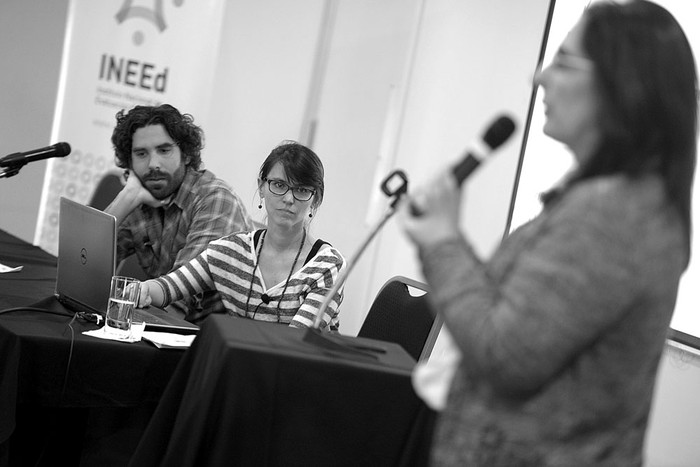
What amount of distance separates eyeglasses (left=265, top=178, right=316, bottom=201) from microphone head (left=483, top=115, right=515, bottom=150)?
1.43 metres

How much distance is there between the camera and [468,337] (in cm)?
87

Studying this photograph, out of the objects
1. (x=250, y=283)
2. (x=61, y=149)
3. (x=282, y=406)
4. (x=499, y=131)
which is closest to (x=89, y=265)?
(x=250, y=283)

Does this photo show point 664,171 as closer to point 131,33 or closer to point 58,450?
point 58,450

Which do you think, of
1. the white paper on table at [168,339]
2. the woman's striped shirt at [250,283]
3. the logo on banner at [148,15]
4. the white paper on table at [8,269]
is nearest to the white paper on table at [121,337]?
the white paper on table at [168,339]

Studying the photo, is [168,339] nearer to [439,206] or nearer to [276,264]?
[276,264]

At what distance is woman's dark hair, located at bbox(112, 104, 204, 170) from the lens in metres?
3.15

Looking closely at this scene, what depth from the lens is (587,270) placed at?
2.78ft

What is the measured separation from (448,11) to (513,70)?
566 mm

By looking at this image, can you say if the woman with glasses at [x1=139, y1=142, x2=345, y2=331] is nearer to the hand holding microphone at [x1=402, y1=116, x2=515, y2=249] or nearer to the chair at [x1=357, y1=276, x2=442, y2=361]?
the chair at [x1=357, y1=276, x2=442, y2=361]

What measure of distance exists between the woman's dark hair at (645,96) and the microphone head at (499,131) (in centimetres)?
14

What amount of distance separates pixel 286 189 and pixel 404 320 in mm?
503

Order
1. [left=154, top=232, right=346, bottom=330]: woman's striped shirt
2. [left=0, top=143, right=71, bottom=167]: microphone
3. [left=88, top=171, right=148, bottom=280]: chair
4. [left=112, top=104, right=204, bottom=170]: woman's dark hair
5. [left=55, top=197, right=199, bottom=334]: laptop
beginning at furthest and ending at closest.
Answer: [left=88, top=171, right=148, bottom=280]: chair, [left=112, top=104, right=204, bottom=170]: woman's dark hair, [left=0, top=143, right=71, bottom=167]: microphone, [left=154, top=232, right=346, bottom=330]: woman's striped shirt, [left=55, top=197, right=199, bottom=334]: laptop

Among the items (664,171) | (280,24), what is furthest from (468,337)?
(280,24)

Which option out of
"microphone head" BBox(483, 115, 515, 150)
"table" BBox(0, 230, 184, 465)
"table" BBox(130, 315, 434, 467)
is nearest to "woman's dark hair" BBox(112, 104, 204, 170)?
"table" BBox(0, 230, 184, 465)
